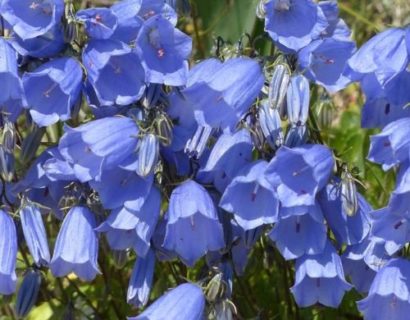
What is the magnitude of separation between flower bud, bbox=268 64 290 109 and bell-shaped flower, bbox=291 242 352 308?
1.69ft

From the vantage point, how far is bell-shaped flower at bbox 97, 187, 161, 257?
3.03 m

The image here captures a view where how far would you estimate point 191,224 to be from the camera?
3104 mm

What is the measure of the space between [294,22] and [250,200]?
57 cm

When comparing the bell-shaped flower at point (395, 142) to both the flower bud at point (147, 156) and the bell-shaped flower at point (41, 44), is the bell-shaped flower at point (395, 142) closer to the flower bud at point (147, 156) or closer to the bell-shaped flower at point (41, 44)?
the flower bud at point (147, 156)

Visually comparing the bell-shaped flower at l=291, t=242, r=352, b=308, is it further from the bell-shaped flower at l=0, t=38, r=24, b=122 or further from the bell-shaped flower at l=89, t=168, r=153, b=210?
the bell-shaped flower at l=0, t=38, r=24, b=122

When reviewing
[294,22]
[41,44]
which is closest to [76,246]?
[41,44]

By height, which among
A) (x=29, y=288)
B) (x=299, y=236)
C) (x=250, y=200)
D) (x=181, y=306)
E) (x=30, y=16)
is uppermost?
(x=30, y=16)

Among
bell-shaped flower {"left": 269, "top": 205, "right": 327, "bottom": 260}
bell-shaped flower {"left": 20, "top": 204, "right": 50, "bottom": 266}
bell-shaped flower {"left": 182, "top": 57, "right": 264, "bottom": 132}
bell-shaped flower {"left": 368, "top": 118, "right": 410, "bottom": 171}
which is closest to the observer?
bell-shaped flower {"left": 368, "top": 118, "right": 410, "bottom": 171}

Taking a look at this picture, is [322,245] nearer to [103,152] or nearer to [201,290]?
[201,290]

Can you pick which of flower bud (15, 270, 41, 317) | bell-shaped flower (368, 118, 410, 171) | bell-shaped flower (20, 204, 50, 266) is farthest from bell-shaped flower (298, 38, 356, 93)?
flower bud (15, 270, 41, 317)

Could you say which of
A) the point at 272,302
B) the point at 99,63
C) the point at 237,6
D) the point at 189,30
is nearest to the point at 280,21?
the point at 99,63

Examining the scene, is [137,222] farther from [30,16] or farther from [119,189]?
[30,16]

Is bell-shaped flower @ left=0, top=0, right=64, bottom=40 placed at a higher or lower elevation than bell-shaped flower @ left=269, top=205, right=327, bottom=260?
higher

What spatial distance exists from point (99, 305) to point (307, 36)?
1673 mm
